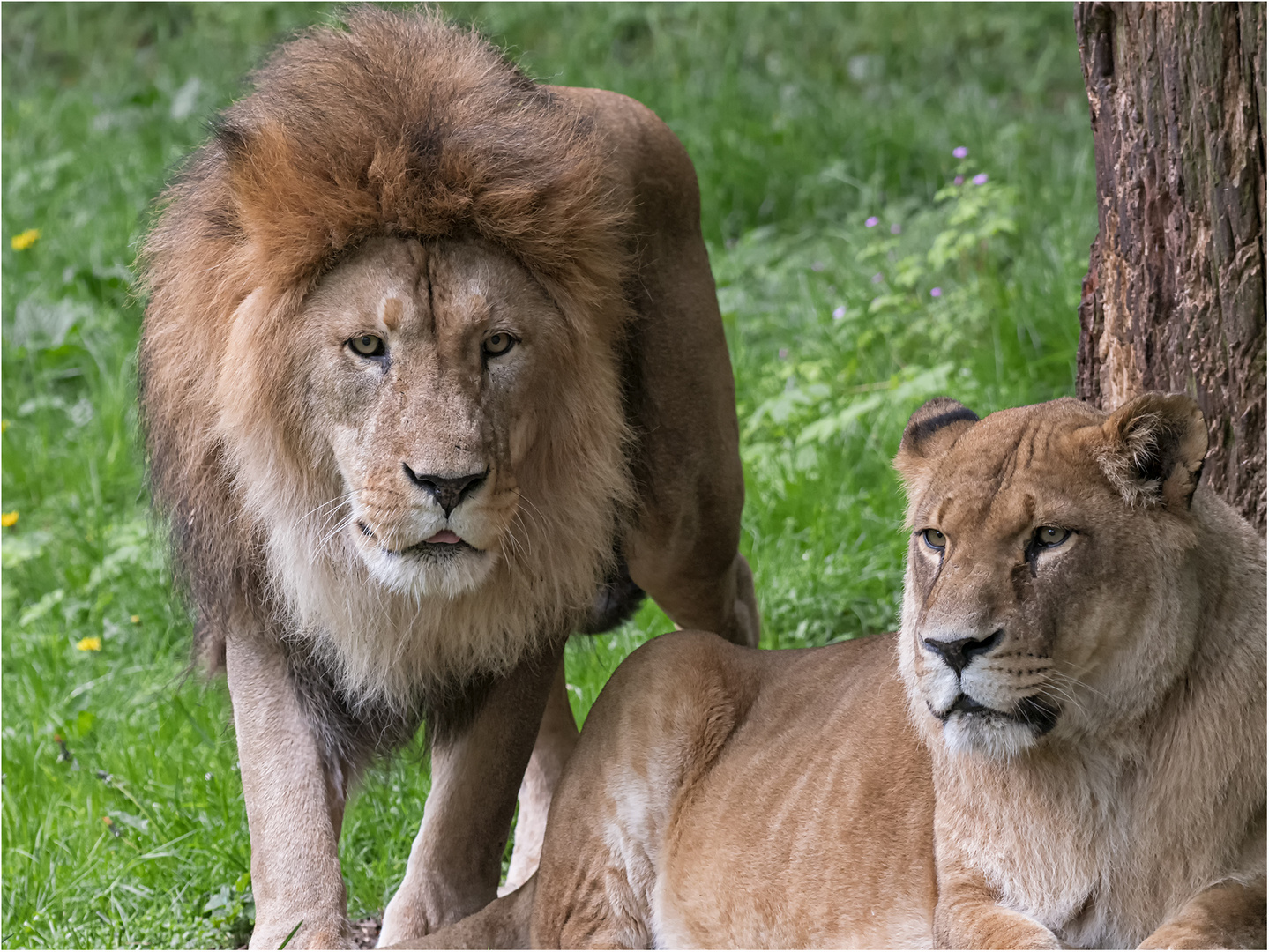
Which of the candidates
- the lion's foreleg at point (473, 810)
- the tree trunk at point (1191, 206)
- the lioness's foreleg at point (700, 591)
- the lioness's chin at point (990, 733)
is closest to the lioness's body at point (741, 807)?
the lion's foreleg at point (473, 810)

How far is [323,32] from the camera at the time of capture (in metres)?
3.79

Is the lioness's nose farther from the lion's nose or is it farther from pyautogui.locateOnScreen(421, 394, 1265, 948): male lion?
the lion's nose

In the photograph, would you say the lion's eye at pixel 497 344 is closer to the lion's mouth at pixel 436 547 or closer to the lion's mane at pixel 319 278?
the lion's mane at pixel 319 278

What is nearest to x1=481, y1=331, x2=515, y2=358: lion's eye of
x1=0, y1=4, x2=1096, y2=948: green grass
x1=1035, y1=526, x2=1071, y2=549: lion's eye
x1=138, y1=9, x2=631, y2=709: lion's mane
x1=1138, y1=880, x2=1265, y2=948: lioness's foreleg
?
x1=138, y1=9, x2=631, y2=709: lion's mane

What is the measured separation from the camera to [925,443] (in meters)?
3.14

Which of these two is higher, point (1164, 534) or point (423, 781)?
point (1164, 534)

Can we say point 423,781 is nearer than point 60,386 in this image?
Yes

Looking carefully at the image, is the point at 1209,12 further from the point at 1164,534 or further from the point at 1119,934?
the point at 1119,934

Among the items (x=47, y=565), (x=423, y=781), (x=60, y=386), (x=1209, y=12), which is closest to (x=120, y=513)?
(x=47, y=565)

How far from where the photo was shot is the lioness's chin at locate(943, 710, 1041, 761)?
2.68 meters

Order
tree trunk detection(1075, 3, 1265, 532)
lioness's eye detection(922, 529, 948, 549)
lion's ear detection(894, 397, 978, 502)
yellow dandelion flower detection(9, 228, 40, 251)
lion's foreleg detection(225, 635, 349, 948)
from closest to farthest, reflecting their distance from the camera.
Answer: lioness's eye detection(922, 529, 948, 549) → lion's ear detection(894, 397, 978, 502) → lion's foreleg detection(225, 635, 349, 948) → tree trunk detection(1075, 3, 1265, 532) → yellow dandelion flower detection(9, 228, 40, 251)

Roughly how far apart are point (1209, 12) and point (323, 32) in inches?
81.4

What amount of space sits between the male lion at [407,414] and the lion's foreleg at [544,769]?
451mm

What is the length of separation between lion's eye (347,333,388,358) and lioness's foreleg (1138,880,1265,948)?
6.06 ft
